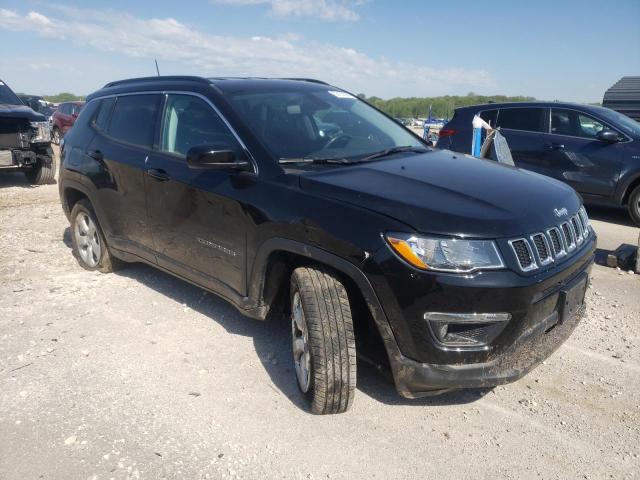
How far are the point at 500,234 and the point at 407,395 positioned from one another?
0.92 m

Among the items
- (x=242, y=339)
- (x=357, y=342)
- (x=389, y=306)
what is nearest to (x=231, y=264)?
(x=242, y=339)

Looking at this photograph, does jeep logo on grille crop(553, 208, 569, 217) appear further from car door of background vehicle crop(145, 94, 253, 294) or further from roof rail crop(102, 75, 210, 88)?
roof rail crop(102, 75, 210, 88)

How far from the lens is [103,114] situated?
4699 millimetres

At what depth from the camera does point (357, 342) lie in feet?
9.47

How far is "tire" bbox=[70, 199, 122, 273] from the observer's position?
490 centimetres

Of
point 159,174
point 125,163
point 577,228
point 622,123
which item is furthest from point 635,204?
point 125,163

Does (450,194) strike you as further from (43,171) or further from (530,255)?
(43,171)

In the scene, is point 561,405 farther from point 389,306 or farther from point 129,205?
point 129,205

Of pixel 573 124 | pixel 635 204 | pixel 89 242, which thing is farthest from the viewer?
pixel 573 124

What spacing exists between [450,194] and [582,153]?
570cm

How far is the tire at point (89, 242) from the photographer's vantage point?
4.90m

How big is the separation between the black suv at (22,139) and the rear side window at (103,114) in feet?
19.0

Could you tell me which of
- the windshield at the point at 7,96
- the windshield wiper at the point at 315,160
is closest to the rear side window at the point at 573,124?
the windshield wiper at the point at 315,160

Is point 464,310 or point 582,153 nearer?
point 464,310
